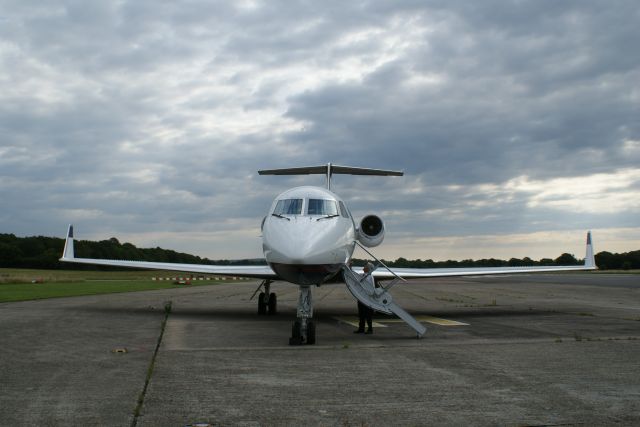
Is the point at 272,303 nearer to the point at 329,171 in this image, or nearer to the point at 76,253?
the point at 329,171

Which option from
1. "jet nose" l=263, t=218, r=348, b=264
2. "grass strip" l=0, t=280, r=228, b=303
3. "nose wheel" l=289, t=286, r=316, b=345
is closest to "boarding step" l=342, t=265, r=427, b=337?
"jet nose" l=263, t=218, r=348, b=264

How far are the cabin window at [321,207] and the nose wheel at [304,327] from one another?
5.92ft

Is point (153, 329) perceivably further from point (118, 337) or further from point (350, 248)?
point (350, 248)

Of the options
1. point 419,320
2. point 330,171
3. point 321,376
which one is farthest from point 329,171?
point 321,376

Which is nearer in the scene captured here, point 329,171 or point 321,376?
point 321,376

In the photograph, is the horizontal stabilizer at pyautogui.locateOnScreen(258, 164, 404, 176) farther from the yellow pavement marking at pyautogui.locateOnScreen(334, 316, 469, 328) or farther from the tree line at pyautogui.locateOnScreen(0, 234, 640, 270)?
the tree line at pyautogui.locateOnScreen(0, 234, 640, 270)

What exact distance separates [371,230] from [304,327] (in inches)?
196

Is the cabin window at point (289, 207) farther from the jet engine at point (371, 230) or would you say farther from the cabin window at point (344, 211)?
the jet engine at point (371, 230)

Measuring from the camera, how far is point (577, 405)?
19.7 ft

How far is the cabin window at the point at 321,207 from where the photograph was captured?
12.3 meters

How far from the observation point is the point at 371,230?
51.3ft

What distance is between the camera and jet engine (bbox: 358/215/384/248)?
15570 millimetres

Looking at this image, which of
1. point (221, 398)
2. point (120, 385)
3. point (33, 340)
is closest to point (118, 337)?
point (33, 340)

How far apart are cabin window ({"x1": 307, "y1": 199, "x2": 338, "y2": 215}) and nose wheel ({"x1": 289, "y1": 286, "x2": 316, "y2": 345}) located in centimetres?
181
